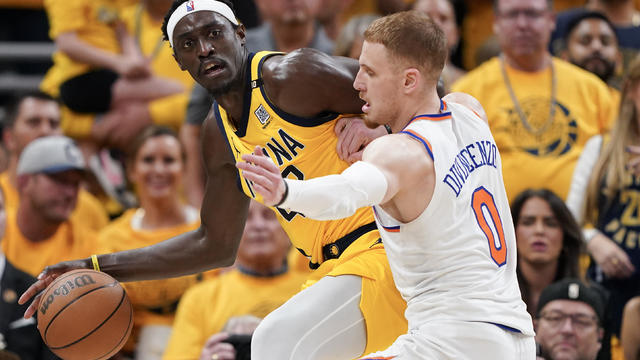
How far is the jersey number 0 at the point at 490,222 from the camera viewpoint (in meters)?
3.04

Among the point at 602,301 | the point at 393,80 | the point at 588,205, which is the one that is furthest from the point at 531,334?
the point at 588,205

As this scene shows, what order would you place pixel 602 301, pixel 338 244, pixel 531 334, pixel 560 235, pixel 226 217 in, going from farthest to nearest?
pixel 560 235, pixel 602 301, pixel 226 217, pixel 338 244, pixel 531 334

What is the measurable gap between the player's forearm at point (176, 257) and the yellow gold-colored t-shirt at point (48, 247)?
211 cm

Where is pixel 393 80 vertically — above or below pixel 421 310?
above

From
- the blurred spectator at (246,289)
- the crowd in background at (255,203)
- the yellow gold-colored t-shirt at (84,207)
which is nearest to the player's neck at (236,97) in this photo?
the crowd in background at (255,203)

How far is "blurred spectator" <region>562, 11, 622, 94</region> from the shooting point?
6.68 m

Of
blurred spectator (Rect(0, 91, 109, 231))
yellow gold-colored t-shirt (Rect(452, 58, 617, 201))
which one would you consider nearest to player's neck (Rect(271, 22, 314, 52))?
yellow gold-colored t-shirt (Rect(452, 58, 617, 201))

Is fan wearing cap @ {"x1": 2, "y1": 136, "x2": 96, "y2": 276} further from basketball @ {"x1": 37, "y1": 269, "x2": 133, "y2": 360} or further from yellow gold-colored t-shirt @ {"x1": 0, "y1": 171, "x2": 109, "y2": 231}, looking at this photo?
basketball @ {"x1": 37, "y1": 269, "x2": 133, "y2": 360}

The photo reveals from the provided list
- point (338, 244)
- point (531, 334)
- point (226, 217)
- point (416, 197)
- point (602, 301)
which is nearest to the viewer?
point (416, 197)

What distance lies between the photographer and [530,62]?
6180mm

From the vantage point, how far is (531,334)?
3.16 metres

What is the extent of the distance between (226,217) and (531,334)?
4.97 ft

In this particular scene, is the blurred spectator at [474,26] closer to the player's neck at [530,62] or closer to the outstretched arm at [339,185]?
the player's neck at [530,62]

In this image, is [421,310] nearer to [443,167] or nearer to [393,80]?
[443,167]
